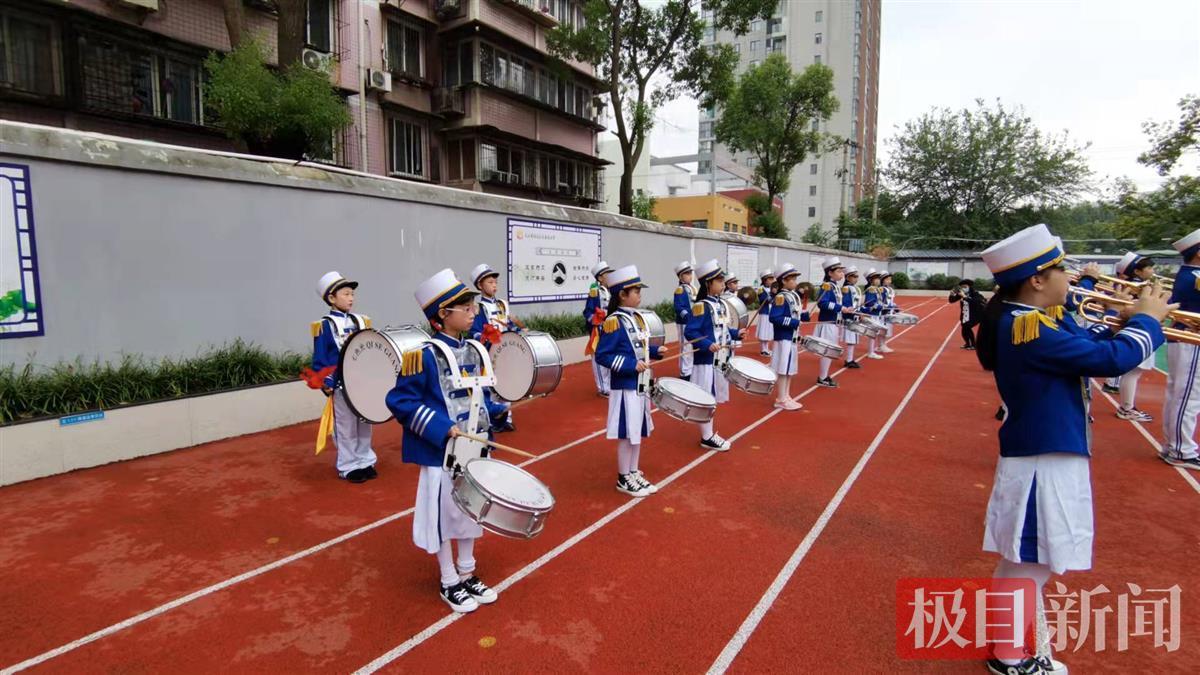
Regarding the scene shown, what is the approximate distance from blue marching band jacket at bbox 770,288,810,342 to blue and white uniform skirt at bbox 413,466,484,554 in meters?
6.31

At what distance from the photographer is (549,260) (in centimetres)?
1252

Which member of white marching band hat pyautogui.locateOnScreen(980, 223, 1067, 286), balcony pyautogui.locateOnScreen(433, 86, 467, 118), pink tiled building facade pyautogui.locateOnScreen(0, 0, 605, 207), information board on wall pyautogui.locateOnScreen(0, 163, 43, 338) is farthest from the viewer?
balcony pyautogui.locateOnScreen(433, 86, 467, 118)

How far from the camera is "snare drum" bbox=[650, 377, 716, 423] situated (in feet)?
16.9

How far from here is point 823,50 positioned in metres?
51.6

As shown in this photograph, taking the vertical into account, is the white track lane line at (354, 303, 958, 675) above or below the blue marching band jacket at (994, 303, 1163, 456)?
below

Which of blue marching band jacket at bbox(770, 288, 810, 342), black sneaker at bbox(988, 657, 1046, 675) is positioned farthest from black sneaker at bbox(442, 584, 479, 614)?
blue marching band jacket at bbox(770, 288, 810, 342)

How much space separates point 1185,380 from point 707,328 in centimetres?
483

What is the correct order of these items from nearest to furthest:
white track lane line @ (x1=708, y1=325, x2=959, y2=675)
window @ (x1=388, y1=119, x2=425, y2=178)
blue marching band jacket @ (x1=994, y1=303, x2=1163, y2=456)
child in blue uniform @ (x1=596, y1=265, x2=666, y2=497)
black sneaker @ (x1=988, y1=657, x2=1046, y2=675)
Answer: blue marching band jacket @ (x1=994, y1=303, x2=1163, y2=456) < black sneaker @ (x1=988, y1=657, x2=1046, y2=675) < white track lane line @ (x1=708, y1=325, x2=959, y2=675) < child in blue uniform @ (x1=596, y1=265, x2=666, y2=497) < window @ (x1=388, y1=119, x2=425, y2=178)

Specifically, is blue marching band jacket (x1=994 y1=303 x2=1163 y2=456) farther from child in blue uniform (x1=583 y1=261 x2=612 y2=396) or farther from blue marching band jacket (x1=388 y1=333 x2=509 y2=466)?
child in blue uniform (x1=583 y1=261 x2=612 y2=396)

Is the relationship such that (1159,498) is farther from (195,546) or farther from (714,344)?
(195,546)

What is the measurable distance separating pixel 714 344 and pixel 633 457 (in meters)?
1.77

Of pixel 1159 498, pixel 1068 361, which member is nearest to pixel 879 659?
pixel 1068 361

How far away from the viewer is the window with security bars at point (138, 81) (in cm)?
1049

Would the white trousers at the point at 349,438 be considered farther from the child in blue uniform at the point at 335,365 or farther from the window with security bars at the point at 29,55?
the window with security bars at the point at 29,55
